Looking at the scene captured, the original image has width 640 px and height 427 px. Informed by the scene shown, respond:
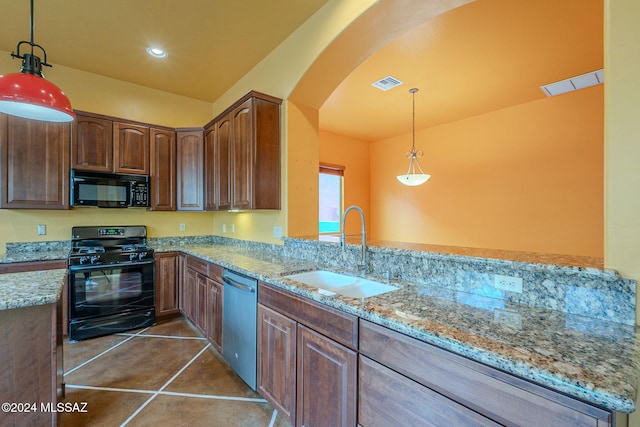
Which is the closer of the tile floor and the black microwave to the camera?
the tile floor

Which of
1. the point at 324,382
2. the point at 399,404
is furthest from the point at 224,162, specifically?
the point at 399,404

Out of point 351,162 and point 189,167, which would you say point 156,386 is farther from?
point 351,162

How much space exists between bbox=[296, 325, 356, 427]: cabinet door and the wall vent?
4026 millimetres

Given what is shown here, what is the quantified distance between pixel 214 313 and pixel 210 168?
1.75m

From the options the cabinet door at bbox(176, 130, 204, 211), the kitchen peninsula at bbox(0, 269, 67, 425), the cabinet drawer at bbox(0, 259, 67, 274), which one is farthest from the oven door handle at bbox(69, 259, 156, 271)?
the kitchen peninsula at bbox(0, 269, 67, 425)

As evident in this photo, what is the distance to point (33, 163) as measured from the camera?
2947 millimetres

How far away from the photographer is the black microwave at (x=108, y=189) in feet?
10.3

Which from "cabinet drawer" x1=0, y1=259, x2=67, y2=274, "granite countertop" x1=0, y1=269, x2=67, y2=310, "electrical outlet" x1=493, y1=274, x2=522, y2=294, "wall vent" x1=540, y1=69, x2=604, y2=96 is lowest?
"cabinet drawer" x1=0, y1=259, x2=67, y2=274

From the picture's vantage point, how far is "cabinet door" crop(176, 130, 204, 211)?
3787mm

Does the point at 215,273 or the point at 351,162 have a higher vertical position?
the point at 351,162

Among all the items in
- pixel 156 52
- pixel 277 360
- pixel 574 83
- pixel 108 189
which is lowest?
pixel 277 360

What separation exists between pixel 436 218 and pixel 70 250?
203 inches

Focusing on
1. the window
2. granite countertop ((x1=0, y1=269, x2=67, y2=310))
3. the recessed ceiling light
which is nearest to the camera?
granite countertop ((x1=0, y1=269, x2=67, y2=310))

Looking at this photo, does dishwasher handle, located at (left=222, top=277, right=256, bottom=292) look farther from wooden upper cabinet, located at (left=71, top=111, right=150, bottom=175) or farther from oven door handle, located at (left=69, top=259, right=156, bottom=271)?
wooden upper cabinet, located at (left=71, top=111, right=150, bottom=175)
